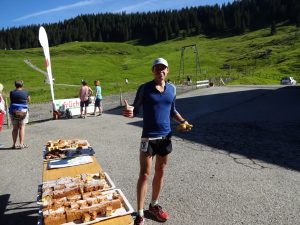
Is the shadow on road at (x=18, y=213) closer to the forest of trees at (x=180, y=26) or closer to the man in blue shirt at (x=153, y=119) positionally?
the man in blue shirt at (x=153, y=119)

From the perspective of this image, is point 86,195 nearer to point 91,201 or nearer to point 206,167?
point 91,201

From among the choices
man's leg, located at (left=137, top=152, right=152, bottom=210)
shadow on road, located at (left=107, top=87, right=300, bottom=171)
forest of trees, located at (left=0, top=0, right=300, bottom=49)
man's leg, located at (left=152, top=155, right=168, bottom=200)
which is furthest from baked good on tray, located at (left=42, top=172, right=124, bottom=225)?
forest of trees, located at (left=0, top=0, right=300, bottom=49)

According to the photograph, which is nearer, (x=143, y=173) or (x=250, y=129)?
(x=143, y=173)

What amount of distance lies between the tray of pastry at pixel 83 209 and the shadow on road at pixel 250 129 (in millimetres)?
5038

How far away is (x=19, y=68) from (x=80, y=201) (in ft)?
319

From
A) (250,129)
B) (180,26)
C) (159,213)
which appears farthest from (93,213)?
(180,26)

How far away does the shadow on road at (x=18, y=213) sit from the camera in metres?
6.34

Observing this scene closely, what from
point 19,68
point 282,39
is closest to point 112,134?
point 19,68

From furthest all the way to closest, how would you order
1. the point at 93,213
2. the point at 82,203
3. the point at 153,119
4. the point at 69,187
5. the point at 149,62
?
the point at 149,62
the point at 153,119
the point at 69,187
the point at 82,203
the point at 93,213

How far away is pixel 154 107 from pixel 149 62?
107 m

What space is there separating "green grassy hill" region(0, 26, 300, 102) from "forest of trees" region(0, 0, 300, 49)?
1808cm

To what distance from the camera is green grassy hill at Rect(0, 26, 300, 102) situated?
7010 centimetres

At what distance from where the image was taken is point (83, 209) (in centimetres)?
468

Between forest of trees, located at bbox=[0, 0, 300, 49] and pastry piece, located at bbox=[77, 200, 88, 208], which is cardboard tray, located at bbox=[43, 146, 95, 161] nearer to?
pastry piece, located at bbox=[77, 200, 88, 208]
